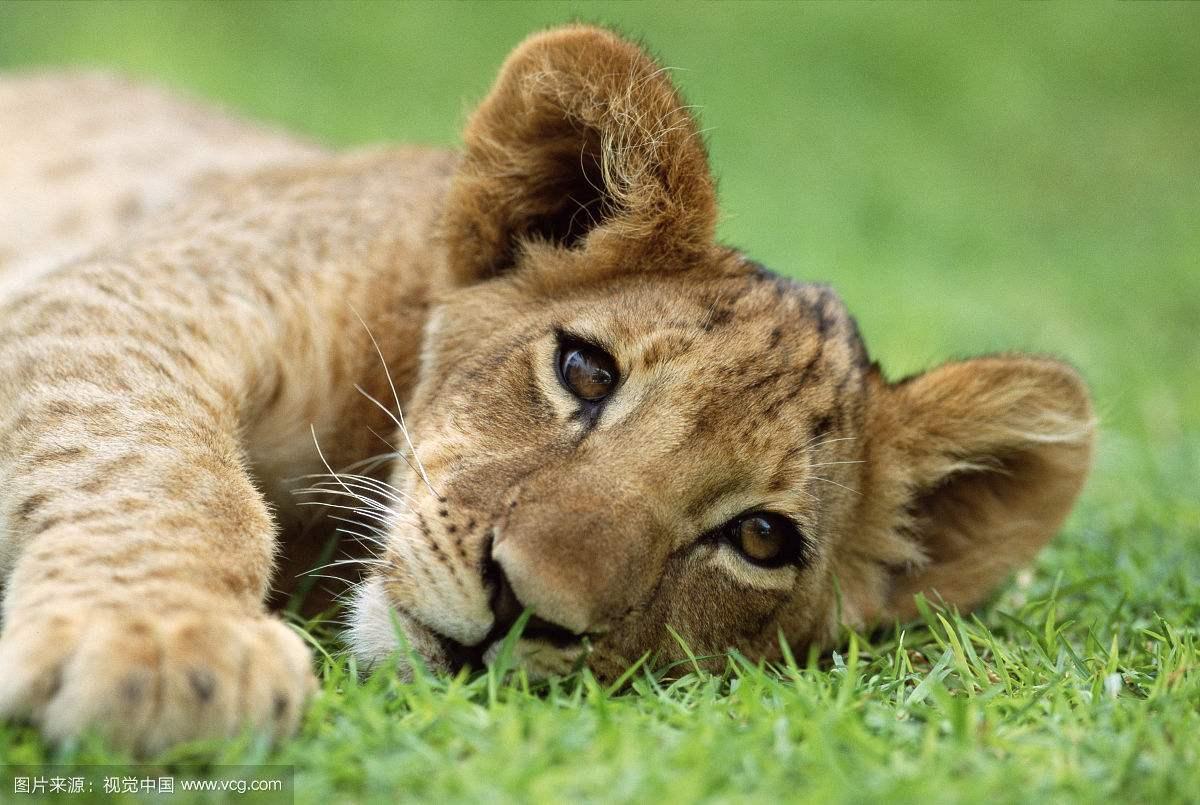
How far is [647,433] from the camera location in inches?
138

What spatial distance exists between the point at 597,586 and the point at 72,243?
→ 13.1 ft

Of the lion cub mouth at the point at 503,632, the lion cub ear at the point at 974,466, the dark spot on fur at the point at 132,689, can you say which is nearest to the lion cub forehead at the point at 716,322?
the lion cub ear at the point at 974,466

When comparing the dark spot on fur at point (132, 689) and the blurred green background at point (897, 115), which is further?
the blurred green background at point (897, 115)

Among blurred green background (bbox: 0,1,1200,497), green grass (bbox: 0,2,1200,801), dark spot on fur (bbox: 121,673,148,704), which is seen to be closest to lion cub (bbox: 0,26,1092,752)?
dark spot on fur (bbox: 121,673,148,704)

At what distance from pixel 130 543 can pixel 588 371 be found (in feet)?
4.63

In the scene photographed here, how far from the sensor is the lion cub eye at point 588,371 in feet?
12.1

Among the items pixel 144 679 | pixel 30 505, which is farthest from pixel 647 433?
pixel 30 505

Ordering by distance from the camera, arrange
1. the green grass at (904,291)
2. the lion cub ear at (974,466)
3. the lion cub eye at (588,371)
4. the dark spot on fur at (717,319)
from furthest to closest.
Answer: the lion cub ear at (974,466) < the dark spot on fur at (717,319) < the lion cub eye at (588,371) < the green grass at (904,291)

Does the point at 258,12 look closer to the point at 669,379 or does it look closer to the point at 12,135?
the point at 12,135

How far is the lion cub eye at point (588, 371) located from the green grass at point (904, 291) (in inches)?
30.3

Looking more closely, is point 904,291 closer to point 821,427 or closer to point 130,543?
point 821,427

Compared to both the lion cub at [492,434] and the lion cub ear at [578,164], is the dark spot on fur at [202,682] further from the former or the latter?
the lion cub ear at [578,164]

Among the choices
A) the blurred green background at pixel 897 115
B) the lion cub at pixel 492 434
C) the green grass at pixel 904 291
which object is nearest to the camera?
the green grass at pixel 904 291

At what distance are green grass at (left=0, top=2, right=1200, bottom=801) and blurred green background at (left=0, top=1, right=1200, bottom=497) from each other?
50mm
